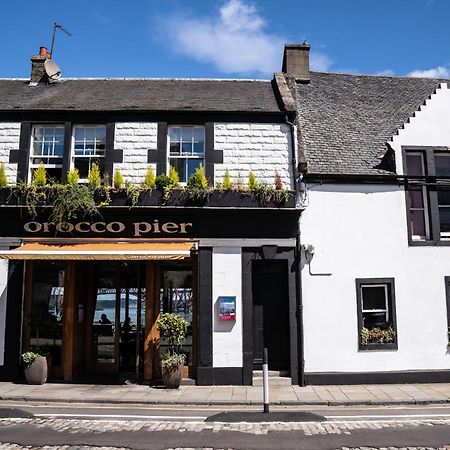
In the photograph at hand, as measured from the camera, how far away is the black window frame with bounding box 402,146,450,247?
12.7 meters

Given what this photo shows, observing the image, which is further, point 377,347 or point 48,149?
point 48,149

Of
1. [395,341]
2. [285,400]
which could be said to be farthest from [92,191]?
[395,341]

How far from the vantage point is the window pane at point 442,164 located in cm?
1348

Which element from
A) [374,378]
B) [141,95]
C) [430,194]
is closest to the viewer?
[374,378]

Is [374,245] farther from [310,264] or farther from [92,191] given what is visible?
[92,191]

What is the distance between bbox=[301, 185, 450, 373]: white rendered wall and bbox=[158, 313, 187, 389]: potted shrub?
3225 millimetres

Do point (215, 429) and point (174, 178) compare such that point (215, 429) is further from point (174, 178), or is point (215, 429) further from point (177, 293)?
point (174, 178)

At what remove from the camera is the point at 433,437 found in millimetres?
7246

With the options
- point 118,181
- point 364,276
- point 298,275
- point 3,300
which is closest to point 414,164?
point 364,276

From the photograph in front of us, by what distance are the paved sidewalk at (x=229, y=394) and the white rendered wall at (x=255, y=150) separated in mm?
5333

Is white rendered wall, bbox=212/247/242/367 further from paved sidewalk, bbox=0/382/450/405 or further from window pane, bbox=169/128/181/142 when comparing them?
window pane, bbox=169/128/181/142

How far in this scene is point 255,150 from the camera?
1297cm

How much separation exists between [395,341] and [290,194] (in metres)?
4.70

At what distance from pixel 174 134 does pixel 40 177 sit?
12.4 feet
